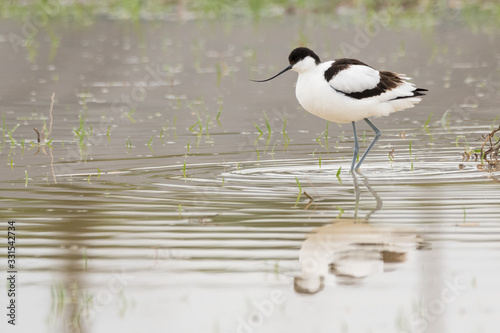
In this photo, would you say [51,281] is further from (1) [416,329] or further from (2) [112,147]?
(2) [112,147]

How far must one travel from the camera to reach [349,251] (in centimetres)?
629

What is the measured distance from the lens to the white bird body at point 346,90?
957 centimetres

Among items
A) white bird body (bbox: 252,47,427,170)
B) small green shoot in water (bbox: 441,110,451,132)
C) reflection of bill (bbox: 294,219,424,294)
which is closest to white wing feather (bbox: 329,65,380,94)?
white bird body (bbox: 252,47,427,170)

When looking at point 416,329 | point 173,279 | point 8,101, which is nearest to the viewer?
point 416,329

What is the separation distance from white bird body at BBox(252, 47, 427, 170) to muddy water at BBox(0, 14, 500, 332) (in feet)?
1.71

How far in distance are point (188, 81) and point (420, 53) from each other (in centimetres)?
570

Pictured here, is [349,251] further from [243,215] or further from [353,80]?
[353,80]

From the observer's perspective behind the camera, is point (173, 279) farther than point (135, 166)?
No

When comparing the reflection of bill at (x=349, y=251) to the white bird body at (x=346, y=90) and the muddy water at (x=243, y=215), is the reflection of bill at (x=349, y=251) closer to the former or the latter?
the muddy water at (x=243, y=215)

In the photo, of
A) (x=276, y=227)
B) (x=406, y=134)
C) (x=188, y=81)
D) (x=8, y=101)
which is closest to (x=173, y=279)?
(x=276, y=227)

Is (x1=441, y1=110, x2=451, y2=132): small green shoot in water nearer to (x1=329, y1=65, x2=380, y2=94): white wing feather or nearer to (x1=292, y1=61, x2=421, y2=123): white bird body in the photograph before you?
(x1=292, y1=61, x2=421, y2=123): white bird body

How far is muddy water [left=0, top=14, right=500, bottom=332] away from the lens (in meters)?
5.27

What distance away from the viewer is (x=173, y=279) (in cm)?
583

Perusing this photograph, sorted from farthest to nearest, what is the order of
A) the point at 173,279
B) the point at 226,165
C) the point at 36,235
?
the point at 226,165, the point at 36,235, the point at 173,279
